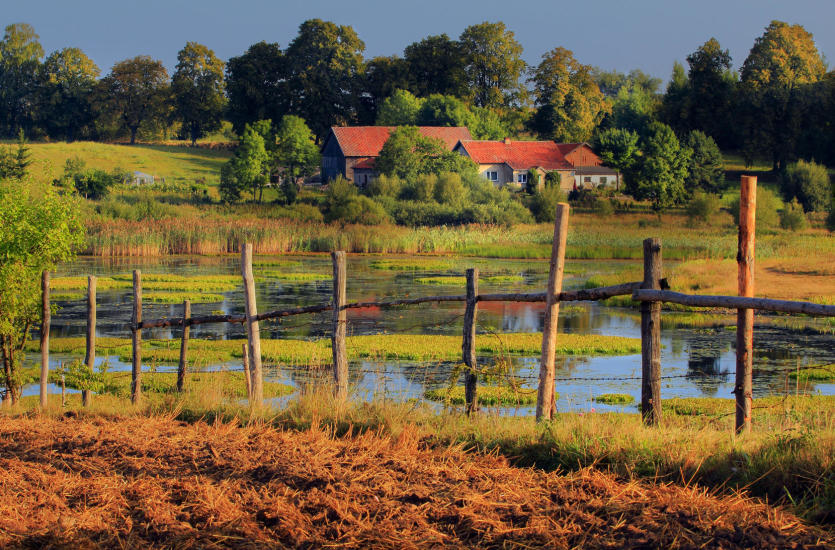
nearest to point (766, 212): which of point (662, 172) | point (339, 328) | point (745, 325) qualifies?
point (662, 172)

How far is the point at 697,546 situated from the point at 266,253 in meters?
44.2

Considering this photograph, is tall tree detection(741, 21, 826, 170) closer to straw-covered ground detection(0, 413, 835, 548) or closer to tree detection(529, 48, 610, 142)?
tree detection(529, 48, 610, 142)

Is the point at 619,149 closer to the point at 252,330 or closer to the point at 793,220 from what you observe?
the point at 793,220

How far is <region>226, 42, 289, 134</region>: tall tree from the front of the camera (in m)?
96.1

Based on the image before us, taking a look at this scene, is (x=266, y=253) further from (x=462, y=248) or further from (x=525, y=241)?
(x=525, y=241)

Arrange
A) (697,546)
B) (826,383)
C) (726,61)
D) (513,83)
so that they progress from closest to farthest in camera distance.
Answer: (697,546) < (826,383) < (726,61) < (513,83)

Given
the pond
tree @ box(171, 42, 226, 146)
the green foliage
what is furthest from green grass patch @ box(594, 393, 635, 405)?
tree @ box(171, 42, 226, 146)

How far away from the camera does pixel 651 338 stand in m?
8.05

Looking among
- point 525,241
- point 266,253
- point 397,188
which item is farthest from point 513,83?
point 266,253

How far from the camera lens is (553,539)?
5.20 metres

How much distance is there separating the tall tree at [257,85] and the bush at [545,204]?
40.1 metres

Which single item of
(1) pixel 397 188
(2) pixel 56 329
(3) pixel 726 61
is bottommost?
(2) pixel 56 329

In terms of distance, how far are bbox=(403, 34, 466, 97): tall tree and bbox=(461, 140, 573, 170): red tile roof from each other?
18.6 meters

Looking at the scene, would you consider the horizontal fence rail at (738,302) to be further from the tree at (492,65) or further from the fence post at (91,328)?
the tree at (492,65)
